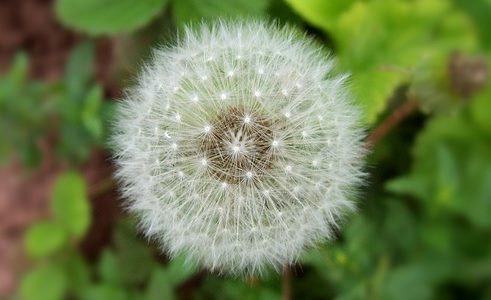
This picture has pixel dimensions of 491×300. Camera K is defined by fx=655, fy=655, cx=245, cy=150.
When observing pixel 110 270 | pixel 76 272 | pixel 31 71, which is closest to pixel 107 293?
pixel 110 270

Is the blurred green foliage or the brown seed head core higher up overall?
the blurred green foliage

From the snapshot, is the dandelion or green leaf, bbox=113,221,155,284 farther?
green leaf, bbox=113,221,155,284

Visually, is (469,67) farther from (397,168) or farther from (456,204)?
(397,168)

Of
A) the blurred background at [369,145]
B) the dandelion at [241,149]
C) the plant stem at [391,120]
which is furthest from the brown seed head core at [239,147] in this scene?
the plant stem at [391,120]

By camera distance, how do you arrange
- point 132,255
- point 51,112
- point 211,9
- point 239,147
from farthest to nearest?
point 51,112 → point 132,255 → point 211,9 → point 239,147

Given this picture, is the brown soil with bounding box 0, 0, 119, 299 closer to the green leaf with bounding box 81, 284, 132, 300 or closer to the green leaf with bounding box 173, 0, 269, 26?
the green leaf with bounding box 81, 284, 132, 300

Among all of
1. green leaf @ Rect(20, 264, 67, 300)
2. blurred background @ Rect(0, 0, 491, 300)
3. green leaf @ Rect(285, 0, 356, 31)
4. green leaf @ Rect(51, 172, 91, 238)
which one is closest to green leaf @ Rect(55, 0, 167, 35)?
blurred background @ Rect(0, 0, 491, 300)

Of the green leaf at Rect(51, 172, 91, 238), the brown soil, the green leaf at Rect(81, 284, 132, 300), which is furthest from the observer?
the brown soil

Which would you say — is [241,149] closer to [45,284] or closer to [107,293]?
[107,293]
